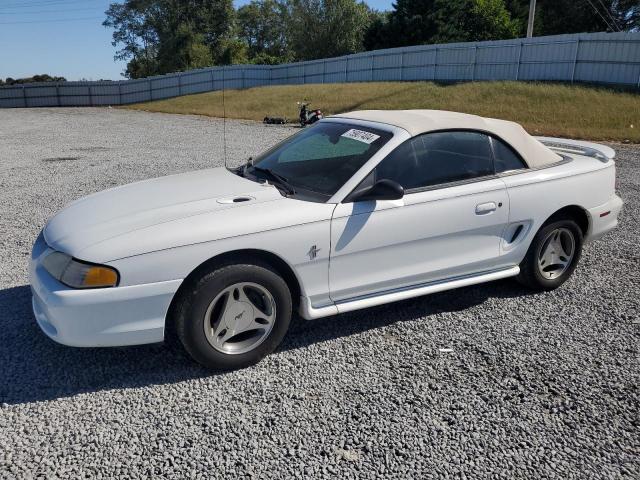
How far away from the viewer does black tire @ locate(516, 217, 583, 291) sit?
437 cm

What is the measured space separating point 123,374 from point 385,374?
1569 millimetres

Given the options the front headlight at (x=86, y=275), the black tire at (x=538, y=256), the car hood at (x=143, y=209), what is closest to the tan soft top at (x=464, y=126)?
the black tire at (x=538, y=256)

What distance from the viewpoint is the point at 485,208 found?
4.01 m

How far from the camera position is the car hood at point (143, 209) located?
3121 millimetres

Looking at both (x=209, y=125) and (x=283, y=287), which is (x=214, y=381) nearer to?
(x=283, y=287)

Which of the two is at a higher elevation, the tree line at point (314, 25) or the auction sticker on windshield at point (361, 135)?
the tree line at point (314, 25)

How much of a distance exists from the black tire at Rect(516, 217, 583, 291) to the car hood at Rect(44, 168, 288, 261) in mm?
2117

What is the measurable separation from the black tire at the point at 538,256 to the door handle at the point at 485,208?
1.86 feet

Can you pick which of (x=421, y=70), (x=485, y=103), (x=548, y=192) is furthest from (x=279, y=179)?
(x=421, y=70)

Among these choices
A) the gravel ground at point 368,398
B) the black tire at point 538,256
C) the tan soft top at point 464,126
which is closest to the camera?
the gravel ground at point 368,398

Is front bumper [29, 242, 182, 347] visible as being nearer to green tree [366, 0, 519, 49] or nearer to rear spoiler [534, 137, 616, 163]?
rear spoiler [534, 137, 616, 163]

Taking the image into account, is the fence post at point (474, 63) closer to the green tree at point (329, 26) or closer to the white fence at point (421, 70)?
the white fence at point (421, 70)

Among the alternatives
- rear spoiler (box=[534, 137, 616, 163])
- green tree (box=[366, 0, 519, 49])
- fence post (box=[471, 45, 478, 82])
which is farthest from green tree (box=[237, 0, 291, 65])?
rear spoiler (box=[534, 137, 616, 163])

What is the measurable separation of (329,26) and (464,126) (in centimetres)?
6171
